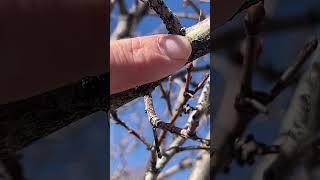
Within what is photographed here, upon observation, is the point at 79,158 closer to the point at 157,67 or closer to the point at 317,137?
the point at 157,67

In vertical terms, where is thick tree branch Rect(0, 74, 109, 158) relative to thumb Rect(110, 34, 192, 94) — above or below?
below

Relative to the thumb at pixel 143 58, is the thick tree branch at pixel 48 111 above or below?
below

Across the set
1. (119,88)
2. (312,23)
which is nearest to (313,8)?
(312,23)

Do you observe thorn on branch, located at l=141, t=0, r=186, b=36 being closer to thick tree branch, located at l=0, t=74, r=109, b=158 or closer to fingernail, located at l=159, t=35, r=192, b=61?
fingernail, located at l=159, t=35, r=192, b=61

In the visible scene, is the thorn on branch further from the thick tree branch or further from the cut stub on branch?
the thick tree branch

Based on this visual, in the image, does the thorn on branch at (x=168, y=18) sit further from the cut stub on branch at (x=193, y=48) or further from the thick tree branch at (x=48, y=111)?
the thick tree branch at (x=48, y=111)

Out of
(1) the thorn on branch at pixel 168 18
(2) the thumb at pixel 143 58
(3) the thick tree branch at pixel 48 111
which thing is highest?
(1) the thorn on branch at pixel 168 18

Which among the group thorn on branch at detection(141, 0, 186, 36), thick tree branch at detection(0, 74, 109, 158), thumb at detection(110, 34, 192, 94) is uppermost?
thorn on branch at detection(141, 0, 186, 36)

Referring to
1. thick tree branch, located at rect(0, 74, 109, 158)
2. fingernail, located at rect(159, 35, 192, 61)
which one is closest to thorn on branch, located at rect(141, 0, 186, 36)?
fingernail, located at rect(159, 35, 192, 61)

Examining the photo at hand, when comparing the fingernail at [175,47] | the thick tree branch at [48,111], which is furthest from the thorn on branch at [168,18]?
the thick tree branch at [48,111]
